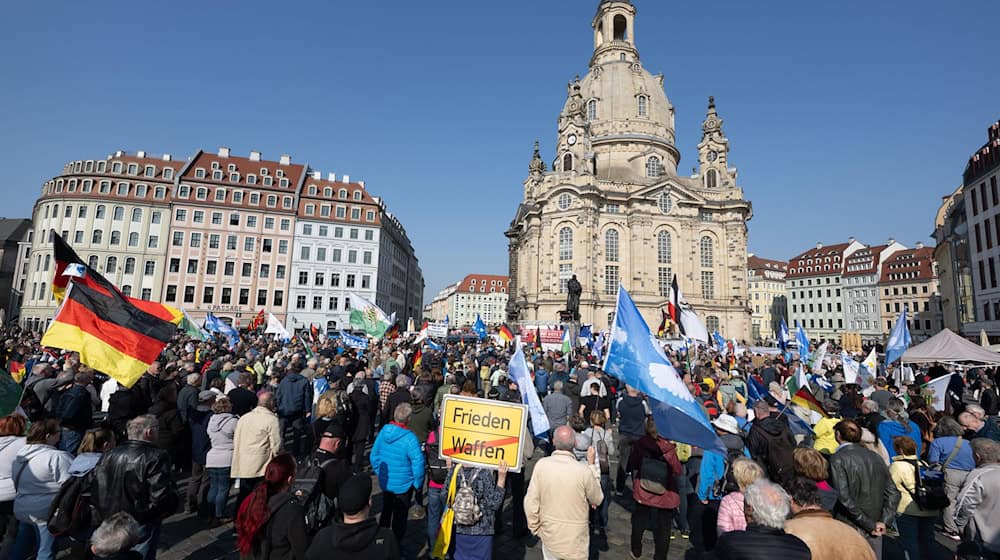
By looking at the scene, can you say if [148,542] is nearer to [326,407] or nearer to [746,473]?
[326,407]

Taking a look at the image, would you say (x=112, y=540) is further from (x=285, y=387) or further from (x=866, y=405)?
(x=866, y=405)

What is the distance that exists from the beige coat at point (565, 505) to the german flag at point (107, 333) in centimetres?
680

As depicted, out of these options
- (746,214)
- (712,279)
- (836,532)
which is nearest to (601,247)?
(712,279)

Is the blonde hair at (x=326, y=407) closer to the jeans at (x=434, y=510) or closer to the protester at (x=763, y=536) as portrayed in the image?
the jeans at (x=434, y=510)

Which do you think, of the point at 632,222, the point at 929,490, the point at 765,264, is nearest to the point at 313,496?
the point at 929,490

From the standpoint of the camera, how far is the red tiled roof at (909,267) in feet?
234

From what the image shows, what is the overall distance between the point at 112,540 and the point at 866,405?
9.38 meters

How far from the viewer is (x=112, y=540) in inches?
122

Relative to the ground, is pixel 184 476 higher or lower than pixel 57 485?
lower

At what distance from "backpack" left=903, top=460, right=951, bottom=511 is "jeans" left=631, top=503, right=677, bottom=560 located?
2842 mm

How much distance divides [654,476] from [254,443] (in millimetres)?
5195

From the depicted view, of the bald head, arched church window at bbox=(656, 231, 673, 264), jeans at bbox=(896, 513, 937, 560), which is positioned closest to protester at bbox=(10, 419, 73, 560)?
the bald head

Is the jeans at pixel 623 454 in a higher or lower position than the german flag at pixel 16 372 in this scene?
lower

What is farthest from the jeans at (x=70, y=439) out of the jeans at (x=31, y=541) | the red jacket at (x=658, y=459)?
the red jacket at (x=658, y=459)
